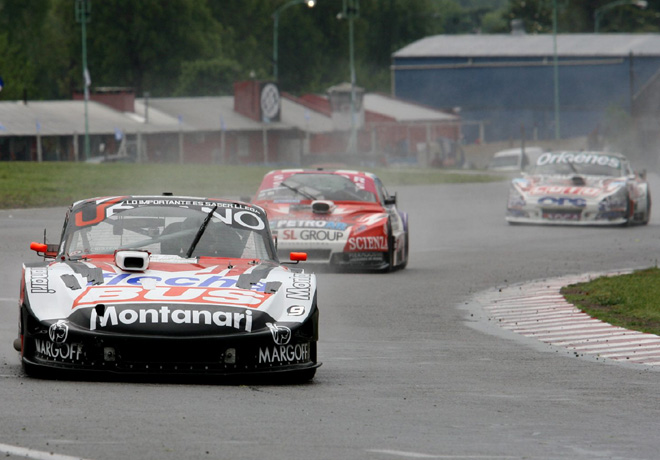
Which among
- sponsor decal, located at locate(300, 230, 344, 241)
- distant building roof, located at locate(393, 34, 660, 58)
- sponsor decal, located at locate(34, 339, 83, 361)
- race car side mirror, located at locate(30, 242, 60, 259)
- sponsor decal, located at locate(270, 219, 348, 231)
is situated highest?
distant building roof, located at locate(393, 34, 660, 58)

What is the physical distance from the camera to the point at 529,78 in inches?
3543

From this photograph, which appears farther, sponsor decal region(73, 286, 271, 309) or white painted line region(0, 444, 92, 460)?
sponsor decal region(73, 286, 271, 309)

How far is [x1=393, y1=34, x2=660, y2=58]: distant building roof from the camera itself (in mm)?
88875

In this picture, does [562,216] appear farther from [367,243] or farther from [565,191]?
[367,243]

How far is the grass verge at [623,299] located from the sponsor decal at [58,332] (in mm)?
6254

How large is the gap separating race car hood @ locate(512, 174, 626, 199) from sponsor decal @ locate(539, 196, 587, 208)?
9cm

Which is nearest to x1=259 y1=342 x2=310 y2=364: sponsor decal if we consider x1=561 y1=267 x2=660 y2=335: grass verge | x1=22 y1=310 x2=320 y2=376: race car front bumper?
x1=22 y1=310 x2=320 y2=376: race car front bumper

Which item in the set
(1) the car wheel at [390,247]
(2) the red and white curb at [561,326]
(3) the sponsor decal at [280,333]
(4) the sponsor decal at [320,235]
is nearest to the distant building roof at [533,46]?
(1) the car wheel at [390,247]

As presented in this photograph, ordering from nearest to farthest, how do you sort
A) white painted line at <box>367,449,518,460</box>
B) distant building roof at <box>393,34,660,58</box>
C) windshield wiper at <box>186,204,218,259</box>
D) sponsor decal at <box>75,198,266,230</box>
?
white painted line at <box>367,449,518,460</box>, windshield wiper at <box>186,204,218,259</box>, sponsor decal at <box>75,198,266,230</box>, distant building roof at <box>393,34,660,58</box>

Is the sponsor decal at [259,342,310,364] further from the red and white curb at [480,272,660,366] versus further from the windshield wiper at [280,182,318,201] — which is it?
the windshield wiper at [280,182,318,201]

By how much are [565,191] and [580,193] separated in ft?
0.96

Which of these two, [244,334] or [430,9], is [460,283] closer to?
[244,334]

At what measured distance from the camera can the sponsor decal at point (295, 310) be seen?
8477 millimetres

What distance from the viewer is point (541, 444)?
6.67 metres
